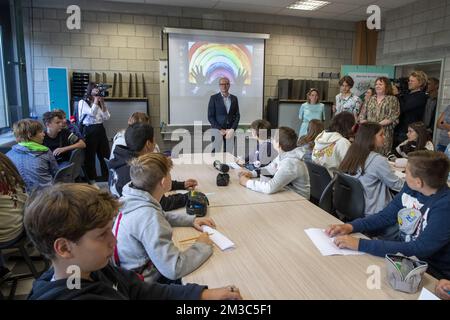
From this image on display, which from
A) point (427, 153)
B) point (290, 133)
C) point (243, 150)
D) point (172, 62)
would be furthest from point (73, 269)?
point (172, 62)

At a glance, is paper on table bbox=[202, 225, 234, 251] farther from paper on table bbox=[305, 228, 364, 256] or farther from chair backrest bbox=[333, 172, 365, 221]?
chair backrest bbox=[333, 172, 365, 221]

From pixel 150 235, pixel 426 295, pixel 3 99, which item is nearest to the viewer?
pixel 426 295

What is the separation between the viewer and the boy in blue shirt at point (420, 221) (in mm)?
1388

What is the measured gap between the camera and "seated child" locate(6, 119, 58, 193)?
277 cm

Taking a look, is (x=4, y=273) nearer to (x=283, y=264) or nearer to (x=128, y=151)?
(x=128, y=151)

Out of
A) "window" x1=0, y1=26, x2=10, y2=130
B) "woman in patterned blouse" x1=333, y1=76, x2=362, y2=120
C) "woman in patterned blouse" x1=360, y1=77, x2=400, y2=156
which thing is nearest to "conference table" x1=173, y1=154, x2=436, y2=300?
"woman in patterned blouse" x1=360, y1=77, x2=400, y2=156

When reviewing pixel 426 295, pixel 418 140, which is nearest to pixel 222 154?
pixel 418 140

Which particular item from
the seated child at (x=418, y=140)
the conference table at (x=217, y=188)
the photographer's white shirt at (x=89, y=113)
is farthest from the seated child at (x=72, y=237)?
the photographer's white shirt at (x=89, y=113)

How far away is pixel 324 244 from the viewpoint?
1.49 meters

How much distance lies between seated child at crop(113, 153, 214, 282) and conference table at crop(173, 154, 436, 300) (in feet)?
0.21

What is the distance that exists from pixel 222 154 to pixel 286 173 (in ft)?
5.67

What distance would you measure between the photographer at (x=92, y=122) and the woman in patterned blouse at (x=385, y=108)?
366 centimetres
